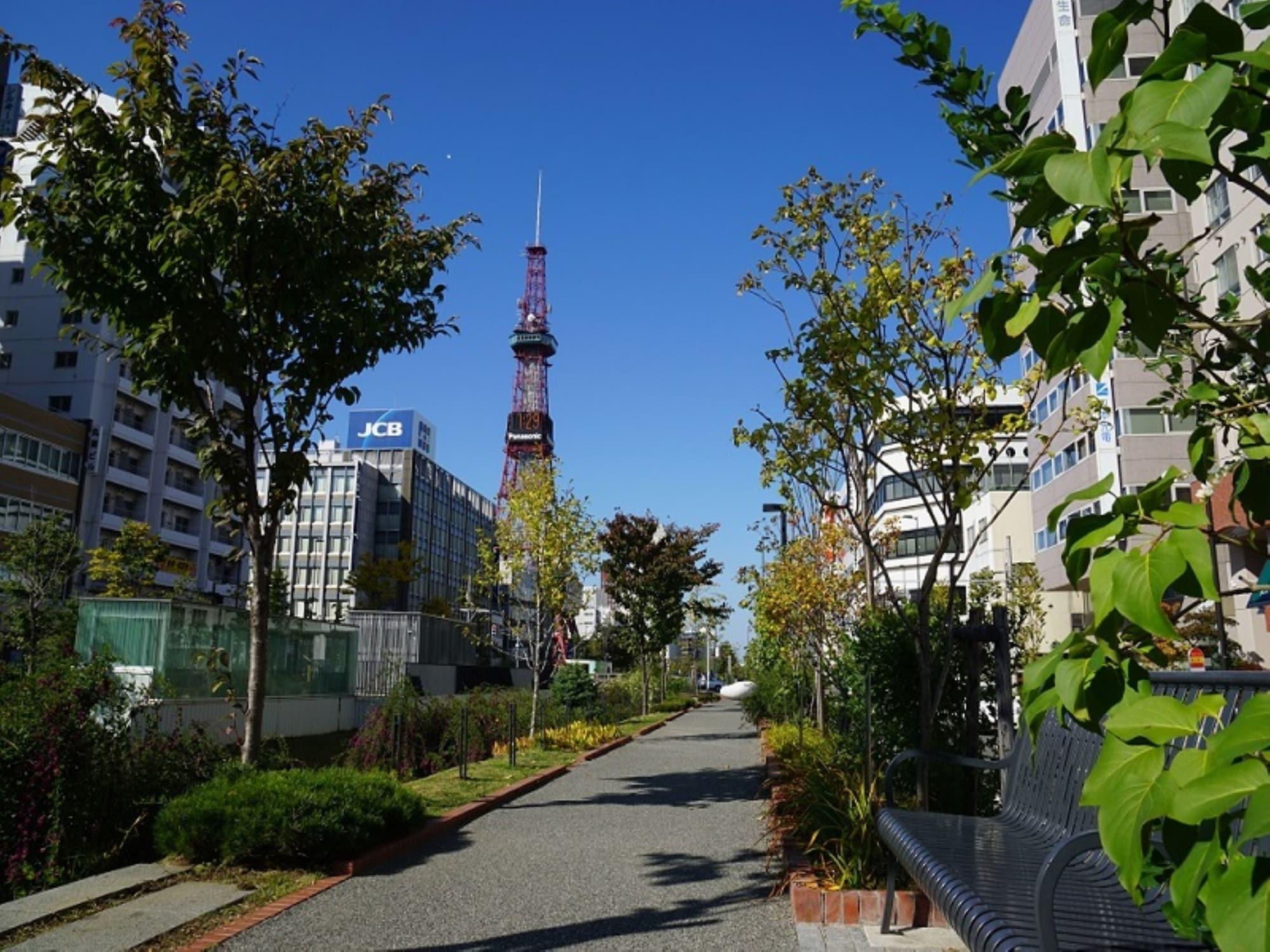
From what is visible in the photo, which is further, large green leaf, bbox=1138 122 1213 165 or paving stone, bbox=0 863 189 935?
paving stone, bbox=0 863 189 935

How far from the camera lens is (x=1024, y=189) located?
1.59m

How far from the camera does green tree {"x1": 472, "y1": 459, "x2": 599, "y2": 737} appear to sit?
20.2m

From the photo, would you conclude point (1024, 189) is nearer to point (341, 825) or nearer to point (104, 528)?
point (341, 825)

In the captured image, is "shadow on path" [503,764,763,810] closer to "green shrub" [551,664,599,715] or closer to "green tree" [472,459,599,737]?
"green tree" [472,459,599,737]

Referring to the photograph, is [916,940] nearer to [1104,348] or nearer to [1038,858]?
[1038,858]

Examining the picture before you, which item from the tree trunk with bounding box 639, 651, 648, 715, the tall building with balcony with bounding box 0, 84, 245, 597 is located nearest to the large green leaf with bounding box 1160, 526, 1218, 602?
the tree trunk with bounding box 639, 651, 648, 715

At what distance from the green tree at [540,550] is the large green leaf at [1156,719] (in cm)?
1833

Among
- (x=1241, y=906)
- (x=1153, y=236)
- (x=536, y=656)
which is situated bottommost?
(x=1241, y=906)

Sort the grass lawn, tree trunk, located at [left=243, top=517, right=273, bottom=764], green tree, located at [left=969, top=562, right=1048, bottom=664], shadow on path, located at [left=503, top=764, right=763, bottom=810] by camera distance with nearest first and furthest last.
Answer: tree trunk, located at [left=243, top=517, right=273, bottom=764] < green tree, located at [left=969, top=562, right=1048, bottom=664] < the grass lawn < shadow on path, located at [left=503, top=764, right=763, bottom=810]

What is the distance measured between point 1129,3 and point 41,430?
63324 millimetres

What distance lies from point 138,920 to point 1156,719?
19.8 feet

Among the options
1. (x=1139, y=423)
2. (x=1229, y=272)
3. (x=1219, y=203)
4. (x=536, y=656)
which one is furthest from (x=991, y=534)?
(x=536, y=656)

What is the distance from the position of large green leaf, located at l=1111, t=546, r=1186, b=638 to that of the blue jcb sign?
122067mm

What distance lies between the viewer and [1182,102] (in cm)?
117
